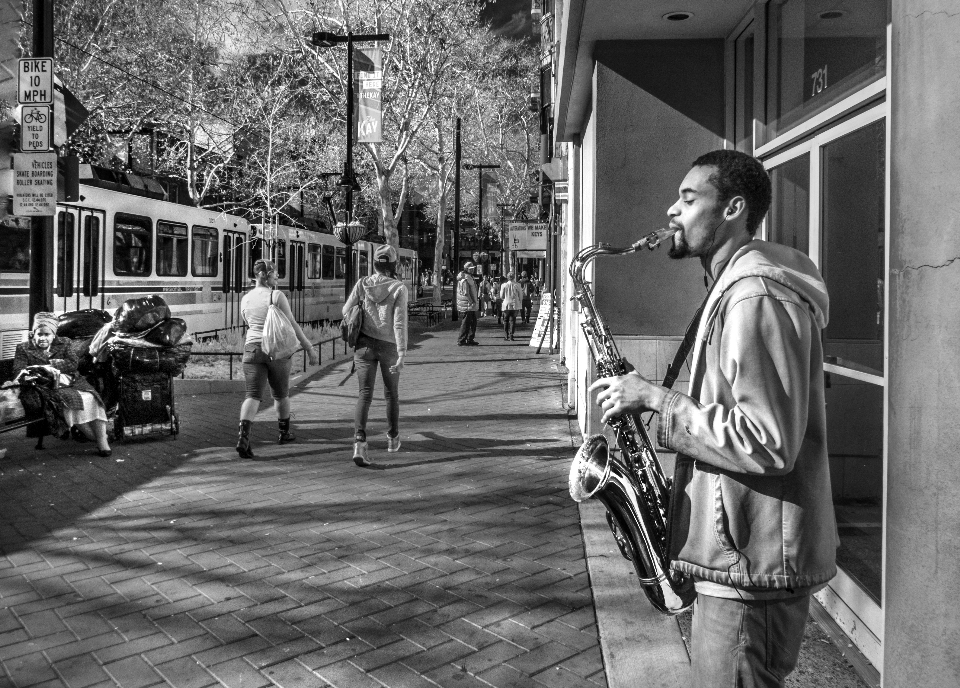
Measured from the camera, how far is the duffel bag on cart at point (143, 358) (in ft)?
28.2

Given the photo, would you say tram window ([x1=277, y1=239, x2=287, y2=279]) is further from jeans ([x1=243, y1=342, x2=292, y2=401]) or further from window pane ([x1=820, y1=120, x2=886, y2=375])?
window pane ([x1=820, y1=120, x2=886, y2=375])

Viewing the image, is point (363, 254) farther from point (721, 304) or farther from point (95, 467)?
point (721, 304)

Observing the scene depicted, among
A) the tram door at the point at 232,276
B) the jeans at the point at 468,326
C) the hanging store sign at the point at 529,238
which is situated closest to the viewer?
the jeans at the point at 468,326

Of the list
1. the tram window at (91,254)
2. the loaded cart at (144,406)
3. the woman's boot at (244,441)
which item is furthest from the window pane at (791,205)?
the tram window at (91,254)

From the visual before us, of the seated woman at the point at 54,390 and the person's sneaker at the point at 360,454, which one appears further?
the seated woman at the point at 54,390

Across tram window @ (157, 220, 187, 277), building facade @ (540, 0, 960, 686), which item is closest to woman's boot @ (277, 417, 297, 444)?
building facade @ (540, 0, 960, 686)

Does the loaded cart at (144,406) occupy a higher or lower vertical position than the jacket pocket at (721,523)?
lower

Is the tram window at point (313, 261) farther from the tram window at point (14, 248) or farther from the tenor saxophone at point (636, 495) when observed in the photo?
the tenor saxophone at point (636, 495)

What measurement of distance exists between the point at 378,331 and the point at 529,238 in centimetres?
1754

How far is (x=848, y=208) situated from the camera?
4.73 meters

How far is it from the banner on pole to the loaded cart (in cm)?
1365

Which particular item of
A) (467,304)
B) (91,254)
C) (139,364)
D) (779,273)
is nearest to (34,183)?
(139,364)

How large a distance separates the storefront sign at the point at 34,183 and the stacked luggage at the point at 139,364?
2.58 m

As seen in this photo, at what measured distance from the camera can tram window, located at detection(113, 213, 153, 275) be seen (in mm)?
16734
